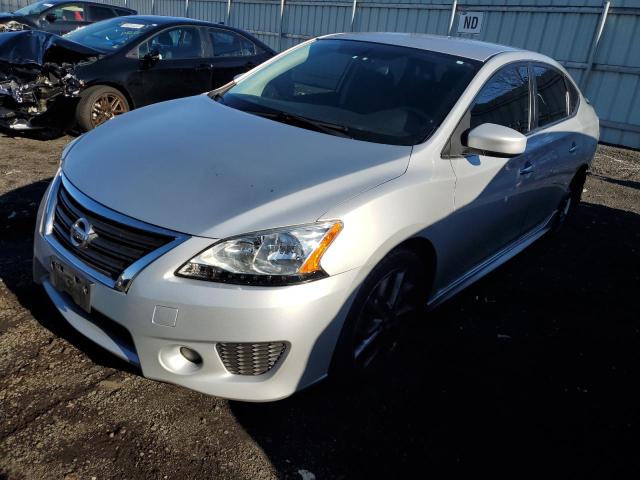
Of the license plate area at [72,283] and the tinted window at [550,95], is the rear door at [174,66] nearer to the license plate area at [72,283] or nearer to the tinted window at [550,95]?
the tinted window at [550,95]

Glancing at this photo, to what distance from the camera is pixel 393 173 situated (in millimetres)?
2451

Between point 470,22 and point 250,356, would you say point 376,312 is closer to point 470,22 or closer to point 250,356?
point 250,356

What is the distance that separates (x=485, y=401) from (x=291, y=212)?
136cm

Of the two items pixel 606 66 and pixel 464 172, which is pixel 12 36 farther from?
pixel 606 66

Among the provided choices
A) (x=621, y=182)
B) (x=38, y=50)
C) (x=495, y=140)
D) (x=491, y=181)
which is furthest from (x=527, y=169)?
(x=38, y=50)

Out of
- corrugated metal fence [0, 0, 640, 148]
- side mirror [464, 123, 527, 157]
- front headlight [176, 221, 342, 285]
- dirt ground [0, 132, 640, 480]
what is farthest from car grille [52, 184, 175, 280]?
corrugated metal fence [0, 0, 640, 148]

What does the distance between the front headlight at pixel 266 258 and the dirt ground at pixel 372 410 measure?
2.29ft

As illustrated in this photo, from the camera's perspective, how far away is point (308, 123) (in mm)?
2900

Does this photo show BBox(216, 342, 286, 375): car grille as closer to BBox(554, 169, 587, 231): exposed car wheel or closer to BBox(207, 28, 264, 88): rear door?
BBox(554, 169, 587, 231): exposed car wheel

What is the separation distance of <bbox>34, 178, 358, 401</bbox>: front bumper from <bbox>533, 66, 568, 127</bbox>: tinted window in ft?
7.74

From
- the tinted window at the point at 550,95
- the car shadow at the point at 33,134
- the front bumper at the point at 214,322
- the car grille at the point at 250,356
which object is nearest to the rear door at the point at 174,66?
the car shadow at the point at 33,134

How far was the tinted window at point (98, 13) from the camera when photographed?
1112 cm

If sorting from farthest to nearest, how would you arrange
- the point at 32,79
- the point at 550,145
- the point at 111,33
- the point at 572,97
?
the point at 111,33 → the point at 32,79 → the point at 572,97 → the point at 550,145

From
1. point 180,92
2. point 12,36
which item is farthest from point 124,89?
point 12,36
